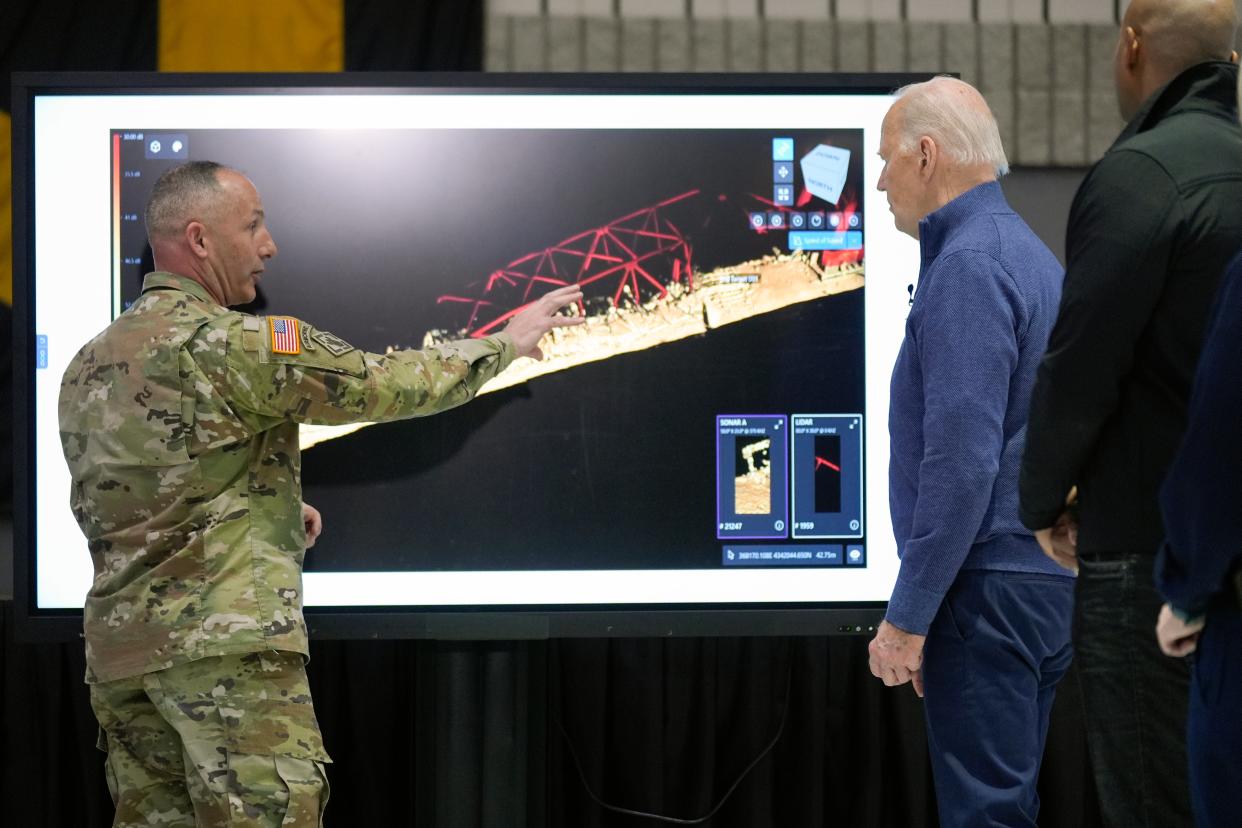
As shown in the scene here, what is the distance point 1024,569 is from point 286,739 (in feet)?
4.30

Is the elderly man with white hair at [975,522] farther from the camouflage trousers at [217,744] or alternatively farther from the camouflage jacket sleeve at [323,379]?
the camouflage trousers at [217,744]

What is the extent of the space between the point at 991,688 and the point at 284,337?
1354 mm

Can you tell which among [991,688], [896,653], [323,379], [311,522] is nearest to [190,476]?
[323,379]

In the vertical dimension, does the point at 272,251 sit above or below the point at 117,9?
below

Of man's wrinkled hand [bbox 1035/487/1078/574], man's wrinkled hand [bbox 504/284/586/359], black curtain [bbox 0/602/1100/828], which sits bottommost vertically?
black curtain [bbox 0/602/1100/828]

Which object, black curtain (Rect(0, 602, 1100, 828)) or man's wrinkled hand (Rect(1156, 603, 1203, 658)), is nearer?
man's wrinkled hand (Rect(1156, 603, 1203, 658))

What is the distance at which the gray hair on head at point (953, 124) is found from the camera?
7.34 feet

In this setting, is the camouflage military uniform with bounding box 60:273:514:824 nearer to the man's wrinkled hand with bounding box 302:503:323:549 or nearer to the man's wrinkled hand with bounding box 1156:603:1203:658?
the man's wrinkled hand with bounding box 302:503:323:549

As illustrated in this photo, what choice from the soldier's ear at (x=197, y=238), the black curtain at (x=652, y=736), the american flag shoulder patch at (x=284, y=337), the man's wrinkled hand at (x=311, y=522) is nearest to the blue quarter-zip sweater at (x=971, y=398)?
the american flag shoulder patch at (x=284, y=337)

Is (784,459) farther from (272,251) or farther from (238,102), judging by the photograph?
(238,102)

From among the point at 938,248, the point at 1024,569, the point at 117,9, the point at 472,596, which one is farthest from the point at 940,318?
the point at 117,9

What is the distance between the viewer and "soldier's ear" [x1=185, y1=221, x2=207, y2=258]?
247cm

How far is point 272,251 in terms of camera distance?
2605 millimetres

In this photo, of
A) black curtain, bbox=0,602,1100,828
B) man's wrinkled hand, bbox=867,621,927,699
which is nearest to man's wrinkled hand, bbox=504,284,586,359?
man's wrinkled hand, bbox=867,621,927,699
